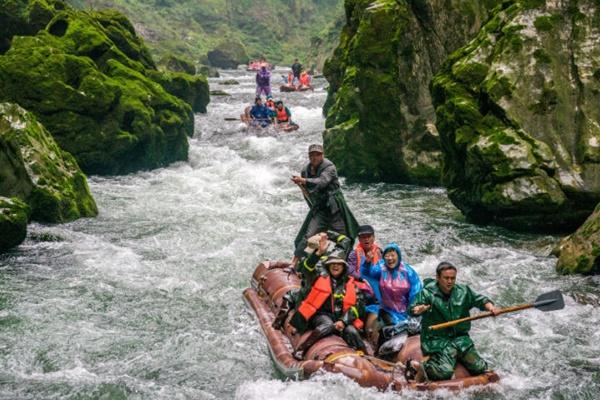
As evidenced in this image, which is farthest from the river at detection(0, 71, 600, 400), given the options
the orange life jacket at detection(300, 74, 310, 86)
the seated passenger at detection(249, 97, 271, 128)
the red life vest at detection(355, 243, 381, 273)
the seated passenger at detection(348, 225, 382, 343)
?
the orange life jacket at detection(300, 74, 310, 86)

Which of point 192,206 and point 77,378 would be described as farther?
point 192,206

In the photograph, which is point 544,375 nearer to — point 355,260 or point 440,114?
point 355,260

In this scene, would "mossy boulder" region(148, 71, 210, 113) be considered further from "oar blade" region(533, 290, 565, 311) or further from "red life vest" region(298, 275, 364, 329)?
"oar blade" region(533, 290, 565, 311)

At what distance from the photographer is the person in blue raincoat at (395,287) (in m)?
8.09

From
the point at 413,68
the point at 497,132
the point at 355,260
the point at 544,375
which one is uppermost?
the point at 413,68

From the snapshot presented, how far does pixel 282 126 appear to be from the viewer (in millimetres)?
25875

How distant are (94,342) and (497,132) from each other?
875cm

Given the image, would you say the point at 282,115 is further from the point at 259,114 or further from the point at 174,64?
the point at 174,64

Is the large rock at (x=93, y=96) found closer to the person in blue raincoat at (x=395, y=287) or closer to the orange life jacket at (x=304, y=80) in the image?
the person in blue raincoat at (x=395, y=287)

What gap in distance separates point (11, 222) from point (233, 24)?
69.0 m

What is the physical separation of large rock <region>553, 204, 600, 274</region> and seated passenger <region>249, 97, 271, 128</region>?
1626 centimetres

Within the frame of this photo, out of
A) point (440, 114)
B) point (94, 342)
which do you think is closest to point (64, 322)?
point (94, 342)

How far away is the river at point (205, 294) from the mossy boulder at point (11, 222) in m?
0.26

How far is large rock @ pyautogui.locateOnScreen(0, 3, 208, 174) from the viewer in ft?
60.3
